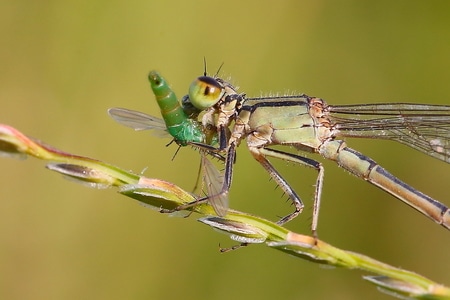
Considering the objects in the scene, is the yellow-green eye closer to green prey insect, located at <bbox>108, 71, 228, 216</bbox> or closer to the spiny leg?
green prey insect, located at <bbox>108, 71, 228, 216</bbox>

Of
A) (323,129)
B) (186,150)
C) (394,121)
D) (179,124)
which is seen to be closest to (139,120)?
(179,124)

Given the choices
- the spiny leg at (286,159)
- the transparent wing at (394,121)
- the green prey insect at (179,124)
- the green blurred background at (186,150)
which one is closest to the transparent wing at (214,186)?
the green prey insect at (179,124)

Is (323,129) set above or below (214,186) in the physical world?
above

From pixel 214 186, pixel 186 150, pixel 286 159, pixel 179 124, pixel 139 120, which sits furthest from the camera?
pixel 186 150

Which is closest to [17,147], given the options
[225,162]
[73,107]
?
[225,162]

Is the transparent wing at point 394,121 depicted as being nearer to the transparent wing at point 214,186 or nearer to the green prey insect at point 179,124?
the green prey insect at point 179,124

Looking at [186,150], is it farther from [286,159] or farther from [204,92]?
[204,92]
